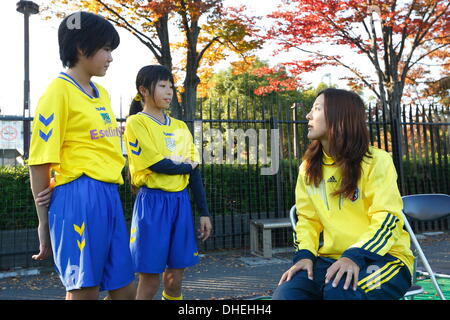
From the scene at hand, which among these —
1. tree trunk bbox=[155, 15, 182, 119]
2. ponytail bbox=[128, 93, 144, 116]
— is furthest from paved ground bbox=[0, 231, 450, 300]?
tree trunk bbox=[155, 15, 182, 119]

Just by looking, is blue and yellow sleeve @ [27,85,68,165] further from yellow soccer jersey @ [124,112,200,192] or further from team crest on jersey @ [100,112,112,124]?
yellow soccer jersey @ [124,112,200,192]

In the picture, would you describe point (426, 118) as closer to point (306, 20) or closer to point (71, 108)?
point (306, 20)

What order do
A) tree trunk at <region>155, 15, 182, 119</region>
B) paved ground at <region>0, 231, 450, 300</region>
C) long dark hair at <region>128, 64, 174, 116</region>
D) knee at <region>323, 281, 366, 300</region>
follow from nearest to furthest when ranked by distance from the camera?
1. knee at <region>323, 281, 366, 300</region>
2. long dark hair at <region>128, 64, 174, 116</region>
3. paved ground at <region>0, 231, 450, 300</region>
4. tree trunk at <region>155, 15, 182, 119</region>

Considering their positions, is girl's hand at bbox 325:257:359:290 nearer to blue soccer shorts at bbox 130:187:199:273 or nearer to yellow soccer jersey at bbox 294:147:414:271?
yellow soccer jersey at bbox 294:147:414:271

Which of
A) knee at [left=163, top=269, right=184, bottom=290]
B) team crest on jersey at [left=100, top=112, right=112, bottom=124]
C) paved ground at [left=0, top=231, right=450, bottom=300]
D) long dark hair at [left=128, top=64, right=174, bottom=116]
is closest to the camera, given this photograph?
team crest on jersey at [left=100, top=112, right=112, bottom=124]

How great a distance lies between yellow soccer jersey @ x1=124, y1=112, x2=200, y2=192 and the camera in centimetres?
220

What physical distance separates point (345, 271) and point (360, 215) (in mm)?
342

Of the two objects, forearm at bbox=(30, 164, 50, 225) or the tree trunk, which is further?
the tree trunk

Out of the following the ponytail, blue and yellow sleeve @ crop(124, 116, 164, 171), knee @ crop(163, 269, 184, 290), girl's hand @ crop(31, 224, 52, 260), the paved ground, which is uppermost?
the ponytail

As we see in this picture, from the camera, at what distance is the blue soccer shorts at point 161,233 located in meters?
2.12

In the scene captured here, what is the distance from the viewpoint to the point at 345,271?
4.95 ft

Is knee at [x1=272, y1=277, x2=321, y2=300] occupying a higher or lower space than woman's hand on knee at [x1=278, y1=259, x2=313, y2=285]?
lower

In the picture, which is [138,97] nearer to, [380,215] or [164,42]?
[380,215]

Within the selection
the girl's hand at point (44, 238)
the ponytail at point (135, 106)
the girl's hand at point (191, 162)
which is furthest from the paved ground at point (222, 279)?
the girl's hand at point (44, 238)
